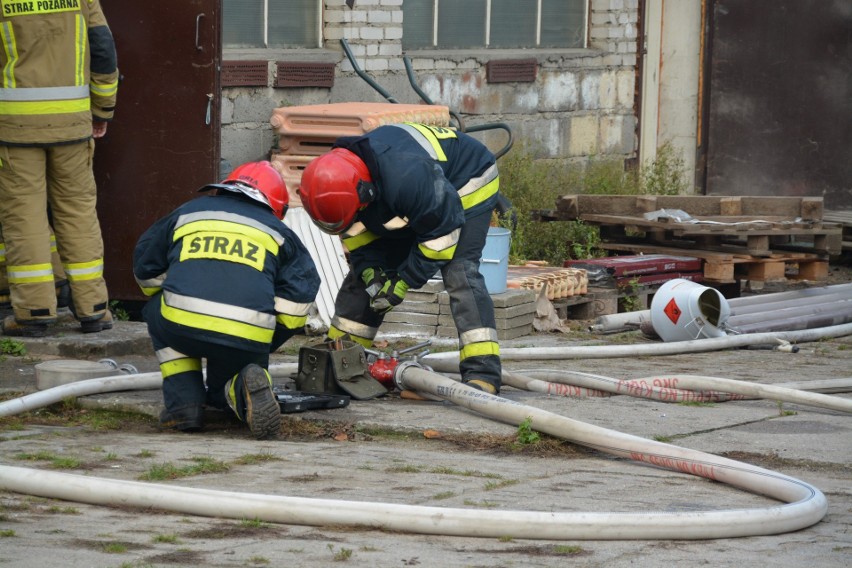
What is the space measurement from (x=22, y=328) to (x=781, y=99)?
28.0ft

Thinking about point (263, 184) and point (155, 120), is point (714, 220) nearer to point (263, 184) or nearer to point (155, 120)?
point (155, 120)

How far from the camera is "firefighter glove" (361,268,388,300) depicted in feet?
19.8

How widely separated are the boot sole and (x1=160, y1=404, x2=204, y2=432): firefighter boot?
0.31 metres

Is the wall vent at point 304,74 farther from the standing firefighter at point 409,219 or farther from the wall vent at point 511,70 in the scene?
the standing firefighter at point 409,219

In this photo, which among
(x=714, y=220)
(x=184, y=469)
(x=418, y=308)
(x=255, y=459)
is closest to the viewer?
(x=184, y=469)

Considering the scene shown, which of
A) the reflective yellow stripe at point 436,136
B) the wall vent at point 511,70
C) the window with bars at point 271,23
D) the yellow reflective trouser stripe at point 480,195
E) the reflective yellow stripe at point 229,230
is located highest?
the window with bars at point 271,23

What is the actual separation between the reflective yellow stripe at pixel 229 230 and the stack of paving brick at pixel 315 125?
12.2 ft

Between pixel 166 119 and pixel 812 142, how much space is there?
7.69m

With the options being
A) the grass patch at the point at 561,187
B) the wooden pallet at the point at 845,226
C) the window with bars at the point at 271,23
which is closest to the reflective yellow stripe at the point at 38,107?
the window with bars at the point at 271,23

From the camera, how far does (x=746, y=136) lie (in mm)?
13289

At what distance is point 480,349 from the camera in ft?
20.0

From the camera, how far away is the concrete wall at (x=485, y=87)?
32.6 ft

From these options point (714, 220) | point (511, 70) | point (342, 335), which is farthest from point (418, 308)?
point (511, 70)

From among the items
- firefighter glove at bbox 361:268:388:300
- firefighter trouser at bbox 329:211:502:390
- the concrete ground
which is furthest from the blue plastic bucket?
firefighter glove at bbox 361:268:388:300
